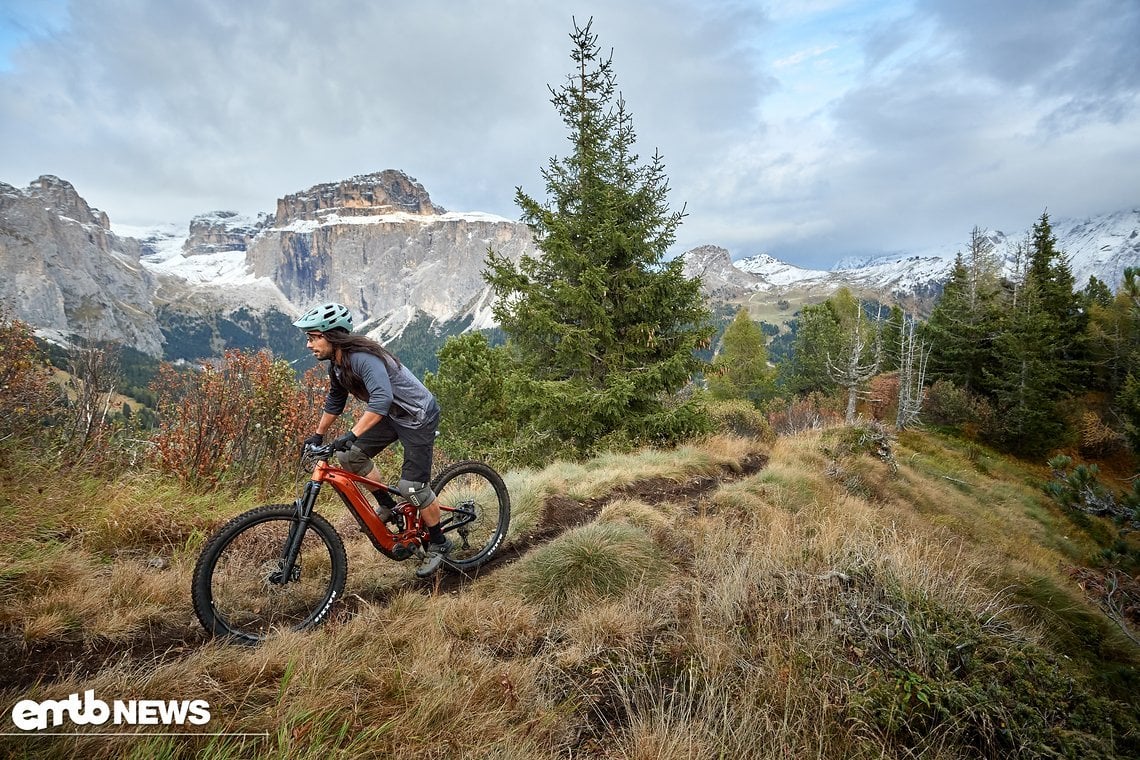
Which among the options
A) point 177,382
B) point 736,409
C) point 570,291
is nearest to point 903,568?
point 570,291

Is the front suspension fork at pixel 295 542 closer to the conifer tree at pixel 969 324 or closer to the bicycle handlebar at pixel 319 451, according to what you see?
the bicycle handlebar at pixel 319 451

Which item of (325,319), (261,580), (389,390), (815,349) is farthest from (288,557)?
(815,349)

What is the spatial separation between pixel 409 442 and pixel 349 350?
102cm

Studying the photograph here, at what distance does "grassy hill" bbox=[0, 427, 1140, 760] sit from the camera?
2.33 metres

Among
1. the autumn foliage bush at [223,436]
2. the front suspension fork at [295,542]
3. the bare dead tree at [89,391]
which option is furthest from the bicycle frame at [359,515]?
the bare dead tree at [89,391]

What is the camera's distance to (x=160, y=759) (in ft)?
6.28

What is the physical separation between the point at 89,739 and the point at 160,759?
318mm

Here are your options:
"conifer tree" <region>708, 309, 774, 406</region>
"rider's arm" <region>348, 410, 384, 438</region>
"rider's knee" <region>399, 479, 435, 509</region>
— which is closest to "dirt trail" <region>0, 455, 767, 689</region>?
"rider's knee" <region>399, 479, 435, 509</region>

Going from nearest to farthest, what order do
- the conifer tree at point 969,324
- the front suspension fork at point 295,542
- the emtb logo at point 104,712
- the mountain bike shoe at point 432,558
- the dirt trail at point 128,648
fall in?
the emtb logo at point 104,712, the dirt trail at point 128,648, the front suspension fork at point 295,542, the mountain bike shoe at point 432,558, the conifer tree at point 969,324

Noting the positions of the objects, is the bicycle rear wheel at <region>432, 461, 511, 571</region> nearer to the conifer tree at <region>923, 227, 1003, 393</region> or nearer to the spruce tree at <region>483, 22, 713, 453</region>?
the spruce tree at <region>483, 22, 713, 453</region>

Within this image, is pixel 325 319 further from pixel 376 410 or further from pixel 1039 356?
pixel 1039 356

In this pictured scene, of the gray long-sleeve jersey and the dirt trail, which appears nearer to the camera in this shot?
the dirt trail

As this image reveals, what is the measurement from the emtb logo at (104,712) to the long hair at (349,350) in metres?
2.62

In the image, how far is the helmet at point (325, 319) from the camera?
13.4 feet
